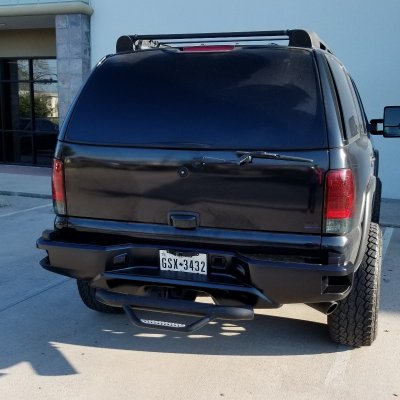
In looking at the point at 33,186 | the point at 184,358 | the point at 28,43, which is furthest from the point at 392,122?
the point at 28,43

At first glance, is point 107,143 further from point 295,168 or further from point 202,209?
point 295,168

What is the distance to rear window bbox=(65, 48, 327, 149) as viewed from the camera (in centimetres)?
286

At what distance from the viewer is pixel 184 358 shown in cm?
350

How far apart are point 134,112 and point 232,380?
177 centimetres

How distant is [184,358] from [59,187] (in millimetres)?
1418

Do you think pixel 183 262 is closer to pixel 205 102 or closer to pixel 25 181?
pixel 205 102

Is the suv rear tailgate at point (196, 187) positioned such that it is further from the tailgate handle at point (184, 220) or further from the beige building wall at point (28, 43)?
the beige building wall at point (28, 43)

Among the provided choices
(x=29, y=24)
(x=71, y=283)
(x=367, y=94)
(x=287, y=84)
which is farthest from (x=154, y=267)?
(x=29, y=24)

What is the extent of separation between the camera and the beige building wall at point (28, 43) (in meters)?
13.8

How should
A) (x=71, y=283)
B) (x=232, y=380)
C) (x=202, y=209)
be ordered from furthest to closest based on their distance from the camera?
(x=71, y=283)
(x=232, y=380)
(x=202, y=209)

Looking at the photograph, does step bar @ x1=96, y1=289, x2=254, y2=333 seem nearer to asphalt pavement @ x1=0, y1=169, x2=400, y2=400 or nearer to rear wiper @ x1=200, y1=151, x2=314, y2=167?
asphalt pavement @ x1=0, y1=169, x2=400, y2=400

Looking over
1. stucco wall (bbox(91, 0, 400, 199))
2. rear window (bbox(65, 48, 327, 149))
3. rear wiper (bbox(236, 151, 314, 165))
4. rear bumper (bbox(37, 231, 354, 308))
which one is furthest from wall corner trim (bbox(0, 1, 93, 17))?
rear wiper (bbox(236, 151, 314, 165))

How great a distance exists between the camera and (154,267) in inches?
122

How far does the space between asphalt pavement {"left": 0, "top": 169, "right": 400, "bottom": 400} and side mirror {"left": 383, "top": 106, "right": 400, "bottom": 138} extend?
58.1 inches
